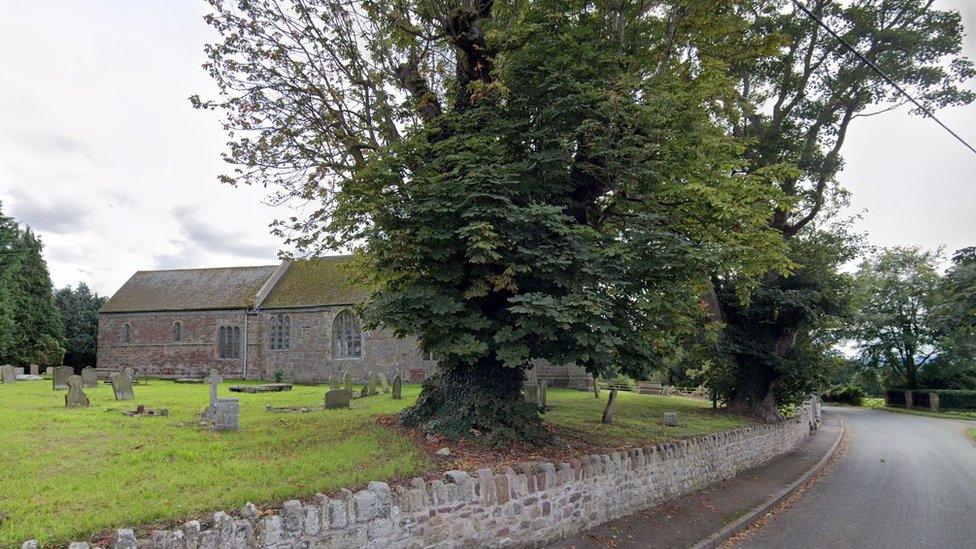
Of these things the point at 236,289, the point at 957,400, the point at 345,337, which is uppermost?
the point at 236,289

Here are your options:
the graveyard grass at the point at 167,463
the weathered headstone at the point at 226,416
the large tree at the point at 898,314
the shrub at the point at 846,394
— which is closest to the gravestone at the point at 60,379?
the graveyard grass at the point at 167,463

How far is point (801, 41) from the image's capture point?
61.9 feet

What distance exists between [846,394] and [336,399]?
5325 centimetres

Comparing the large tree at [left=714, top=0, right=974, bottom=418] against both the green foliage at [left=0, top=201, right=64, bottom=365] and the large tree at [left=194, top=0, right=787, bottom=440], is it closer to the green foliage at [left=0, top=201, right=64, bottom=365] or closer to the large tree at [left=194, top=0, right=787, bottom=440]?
the large tree at [left=194, top=0, right=787, bottom=440]

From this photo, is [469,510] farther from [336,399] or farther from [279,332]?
[279,332]

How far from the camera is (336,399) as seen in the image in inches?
600

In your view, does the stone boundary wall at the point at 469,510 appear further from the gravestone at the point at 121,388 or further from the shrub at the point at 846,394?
the shrub at the point at 846,394

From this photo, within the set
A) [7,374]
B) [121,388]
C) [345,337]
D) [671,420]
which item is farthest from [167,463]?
[345,337]

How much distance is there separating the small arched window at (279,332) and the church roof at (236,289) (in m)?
0.82

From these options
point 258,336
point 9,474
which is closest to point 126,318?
point 258,336

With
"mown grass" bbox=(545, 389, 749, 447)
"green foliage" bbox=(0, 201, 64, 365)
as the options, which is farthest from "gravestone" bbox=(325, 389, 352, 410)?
"green foliage" bbox=(0, 201, 64, 365)

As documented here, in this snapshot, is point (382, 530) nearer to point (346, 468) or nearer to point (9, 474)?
point (346, 468)

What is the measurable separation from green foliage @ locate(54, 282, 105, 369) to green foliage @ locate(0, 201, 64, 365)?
2.88 meters

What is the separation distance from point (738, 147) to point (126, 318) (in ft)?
139
